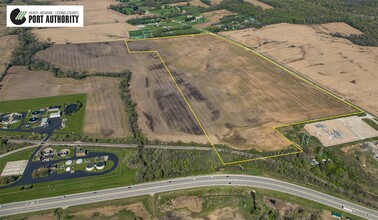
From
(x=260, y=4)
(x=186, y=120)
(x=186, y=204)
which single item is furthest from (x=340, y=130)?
(x=260, y=4)

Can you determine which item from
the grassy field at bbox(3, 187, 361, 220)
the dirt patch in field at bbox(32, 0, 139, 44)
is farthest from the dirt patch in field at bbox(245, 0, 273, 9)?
the grassy field at bbox(3, 187, 361, 220)

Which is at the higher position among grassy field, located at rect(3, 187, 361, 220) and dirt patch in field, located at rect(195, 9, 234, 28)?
dirt patch in field, located at rect(195, 9, 234, 28)

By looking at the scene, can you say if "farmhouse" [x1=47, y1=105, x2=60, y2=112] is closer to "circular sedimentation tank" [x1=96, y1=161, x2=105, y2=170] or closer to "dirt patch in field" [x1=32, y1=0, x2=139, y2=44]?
"circular sedimentation tank" [x1=96, y1=161, x2=105, y2=170]

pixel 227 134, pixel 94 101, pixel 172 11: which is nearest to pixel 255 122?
pixel 227 134

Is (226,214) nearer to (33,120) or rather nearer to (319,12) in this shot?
(33,120)

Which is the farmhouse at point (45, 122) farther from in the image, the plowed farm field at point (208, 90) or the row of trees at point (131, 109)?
the plowed farm field at point (208, 90)

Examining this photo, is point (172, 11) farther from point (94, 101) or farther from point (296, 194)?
point (296, 194)
